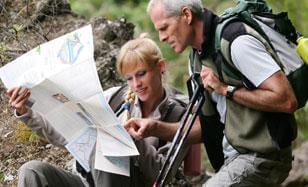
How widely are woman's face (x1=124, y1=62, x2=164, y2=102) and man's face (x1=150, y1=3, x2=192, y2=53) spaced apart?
412 millimetres

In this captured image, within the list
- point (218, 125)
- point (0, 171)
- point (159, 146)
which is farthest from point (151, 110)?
point (0, 171)

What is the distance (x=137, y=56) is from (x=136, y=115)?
32 centimetres

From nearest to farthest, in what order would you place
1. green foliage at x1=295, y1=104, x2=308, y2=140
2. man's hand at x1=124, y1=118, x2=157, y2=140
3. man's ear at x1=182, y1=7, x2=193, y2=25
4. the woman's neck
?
man's ear at x1=182, y1=7, x2=193, y2=25, man's hand at x1=124, y1=118, x2=157, y2=140, the woman's neck, green foliage at x1=295, y1=104, x2=308, y2=140

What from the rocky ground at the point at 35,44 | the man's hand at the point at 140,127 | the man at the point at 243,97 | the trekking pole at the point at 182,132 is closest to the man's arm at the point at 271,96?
the man at the point at 243,97

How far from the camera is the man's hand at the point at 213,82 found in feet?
9.66

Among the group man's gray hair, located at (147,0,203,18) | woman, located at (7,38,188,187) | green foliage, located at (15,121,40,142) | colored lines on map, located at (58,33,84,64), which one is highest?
man's gray hair, located at (147,0,203,18)

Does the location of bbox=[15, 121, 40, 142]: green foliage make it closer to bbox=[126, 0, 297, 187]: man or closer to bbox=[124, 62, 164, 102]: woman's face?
bbox=[124, 62, 164, 102]: woman's face

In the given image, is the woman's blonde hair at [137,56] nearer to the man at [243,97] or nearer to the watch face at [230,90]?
the man at [243,97]

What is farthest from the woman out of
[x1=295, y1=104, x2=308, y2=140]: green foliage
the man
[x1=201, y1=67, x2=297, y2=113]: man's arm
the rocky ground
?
[x1=295, y1=104, x2=308, y2=140]: green foliage

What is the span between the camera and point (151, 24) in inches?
360

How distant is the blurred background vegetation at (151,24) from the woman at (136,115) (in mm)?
3926

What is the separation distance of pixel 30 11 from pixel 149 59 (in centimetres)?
220

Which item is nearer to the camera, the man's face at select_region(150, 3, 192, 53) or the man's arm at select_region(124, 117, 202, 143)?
the man's face at select_region(150, 3, 192, 53)

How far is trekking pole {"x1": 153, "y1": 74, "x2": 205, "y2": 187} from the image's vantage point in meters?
3.19
